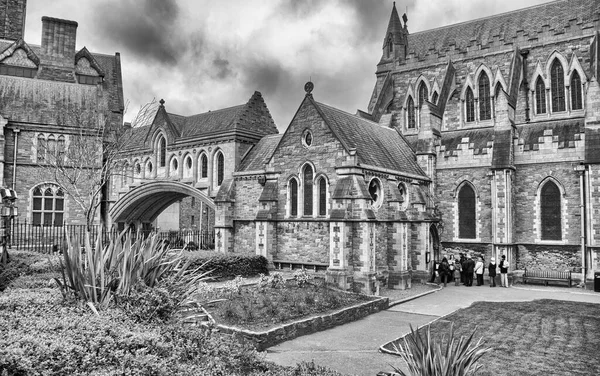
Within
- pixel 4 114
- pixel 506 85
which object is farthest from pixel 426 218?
pixel 4 114

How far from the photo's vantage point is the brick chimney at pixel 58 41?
38719 millimetres

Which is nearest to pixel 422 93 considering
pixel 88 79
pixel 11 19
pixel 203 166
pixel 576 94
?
pixel 576 94

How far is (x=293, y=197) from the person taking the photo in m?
21.1

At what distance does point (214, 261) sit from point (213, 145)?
9280 mm

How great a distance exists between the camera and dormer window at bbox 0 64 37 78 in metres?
36.9

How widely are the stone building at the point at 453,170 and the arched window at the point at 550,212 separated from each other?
54mm

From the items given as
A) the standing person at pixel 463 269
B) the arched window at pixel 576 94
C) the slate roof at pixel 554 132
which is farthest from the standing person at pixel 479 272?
the arched window at pixel 576 94

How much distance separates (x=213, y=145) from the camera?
25.8 m

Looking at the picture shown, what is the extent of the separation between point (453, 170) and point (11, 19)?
134ft

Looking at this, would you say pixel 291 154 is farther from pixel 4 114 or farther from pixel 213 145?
pixel 4 114

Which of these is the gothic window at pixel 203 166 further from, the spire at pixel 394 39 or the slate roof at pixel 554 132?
the slate roof at pixel 554 132

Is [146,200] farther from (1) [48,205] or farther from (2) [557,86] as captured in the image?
(2) [557,86]

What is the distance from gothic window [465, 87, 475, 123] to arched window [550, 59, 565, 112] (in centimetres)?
447

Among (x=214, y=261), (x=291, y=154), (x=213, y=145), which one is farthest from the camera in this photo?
(x=213, y=145)
